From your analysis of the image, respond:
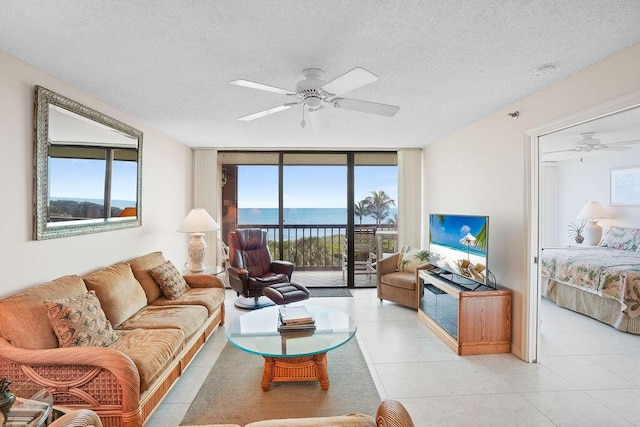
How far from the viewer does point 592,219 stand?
638cm

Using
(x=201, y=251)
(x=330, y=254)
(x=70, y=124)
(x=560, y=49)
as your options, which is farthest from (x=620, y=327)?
(x=70, y=124)

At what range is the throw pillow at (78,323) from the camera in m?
2.17

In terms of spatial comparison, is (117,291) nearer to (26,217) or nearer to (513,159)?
(26,217)

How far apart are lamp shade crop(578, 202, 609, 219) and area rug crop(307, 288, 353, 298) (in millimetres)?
4632

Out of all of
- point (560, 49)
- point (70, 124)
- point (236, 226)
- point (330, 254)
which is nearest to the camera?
point (560, 49)

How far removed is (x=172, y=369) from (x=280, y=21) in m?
2.44

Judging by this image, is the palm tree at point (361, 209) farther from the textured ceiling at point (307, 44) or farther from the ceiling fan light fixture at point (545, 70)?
the ceiling fan light fixture at point (545, 70)

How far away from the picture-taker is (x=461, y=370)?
2.99 m

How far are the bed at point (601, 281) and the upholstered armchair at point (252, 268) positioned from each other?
3756mm

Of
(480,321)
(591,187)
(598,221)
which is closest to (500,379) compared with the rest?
(480,321)

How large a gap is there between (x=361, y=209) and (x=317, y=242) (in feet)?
3.75

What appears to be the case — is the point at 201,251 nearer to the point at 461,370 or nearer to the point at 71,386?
the point at 71,386

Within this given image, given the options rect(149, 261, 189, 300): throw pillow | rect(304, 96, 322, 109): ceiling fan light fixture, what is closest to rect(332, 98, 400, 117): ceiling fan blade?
rect(304, 96, 322, 109): ceiling fan light fixture

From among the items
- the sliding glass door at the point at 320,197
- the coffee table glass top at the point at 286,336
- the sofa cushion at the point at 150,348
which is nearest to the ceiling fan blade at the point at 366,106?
the coffee table glass top at the point at 286,336
